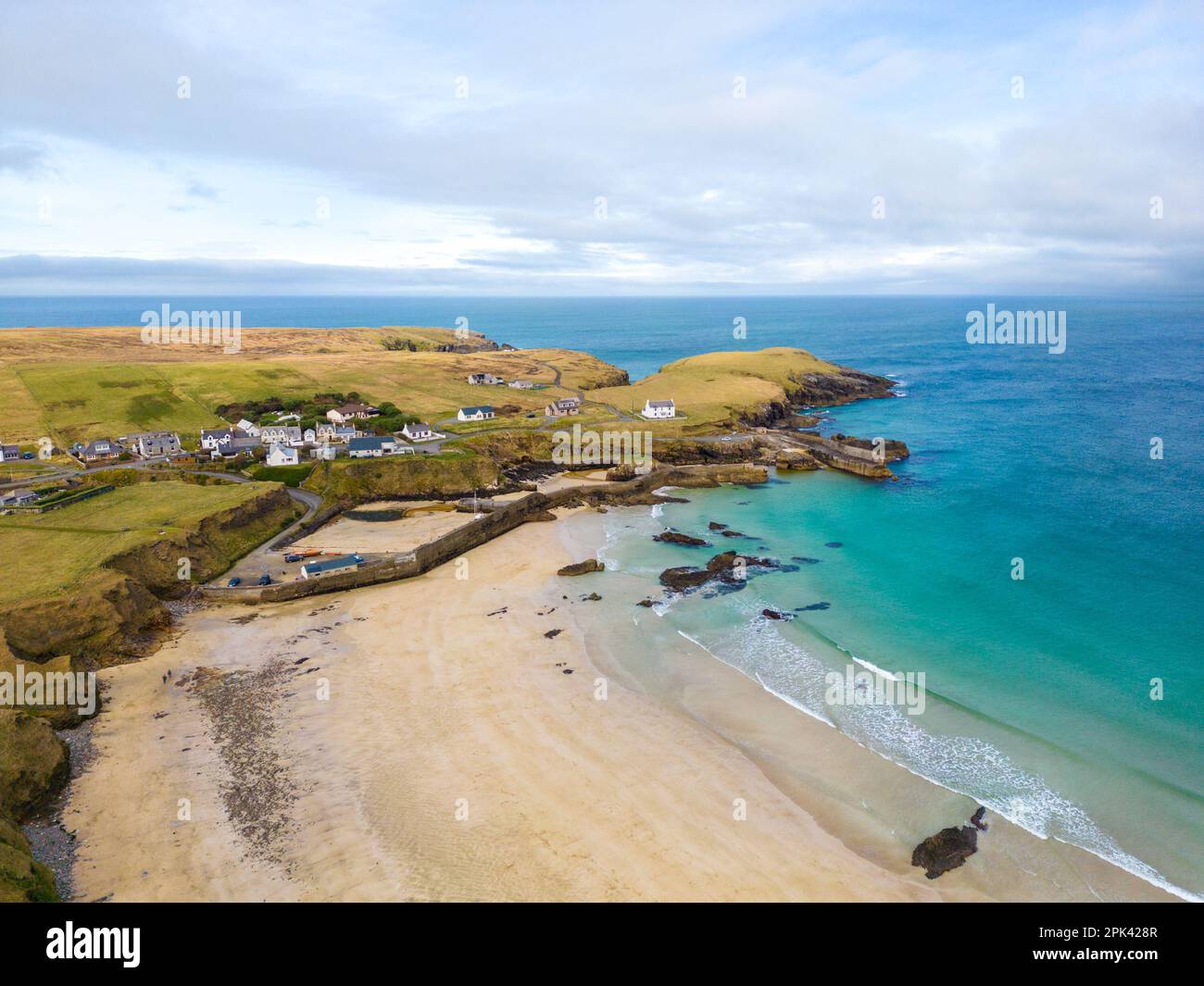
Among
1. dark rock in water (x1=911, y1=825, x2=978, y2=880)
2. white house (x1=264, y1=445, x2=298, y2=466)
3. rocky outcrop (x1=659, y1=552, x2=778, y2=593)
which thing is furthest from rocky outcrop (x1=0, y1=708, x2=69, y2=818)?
white house (x1=264, y1=445, x2=298, y2=466)

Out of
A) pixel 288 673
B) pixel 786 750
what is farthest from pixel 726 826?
pixel 288 673

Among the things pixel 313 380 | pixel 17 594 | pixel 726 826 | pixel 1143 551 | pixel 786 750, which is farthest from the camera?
pixel 313 380

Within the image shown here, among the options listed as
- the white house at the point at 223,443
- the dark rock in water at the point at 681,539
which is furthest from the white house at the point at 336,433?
the dark rock in water at the point at 681,539

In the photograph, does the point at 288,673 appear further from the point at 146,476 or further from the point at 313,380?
the point at 313,380

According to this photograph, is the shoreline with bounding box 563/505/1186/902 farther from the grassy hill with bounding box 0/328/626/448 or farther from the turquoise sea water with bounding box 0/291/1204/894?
the grassy hill with bounding box 0/328/626/448

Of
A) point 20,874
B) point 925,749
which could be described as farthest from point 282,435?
point 925,749

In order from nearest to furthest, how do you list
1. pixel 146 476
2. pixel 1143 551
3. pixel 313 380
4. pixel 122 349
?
pixel 1143 551, pixel 146 476, pixel 313 380, pixel 122 349
